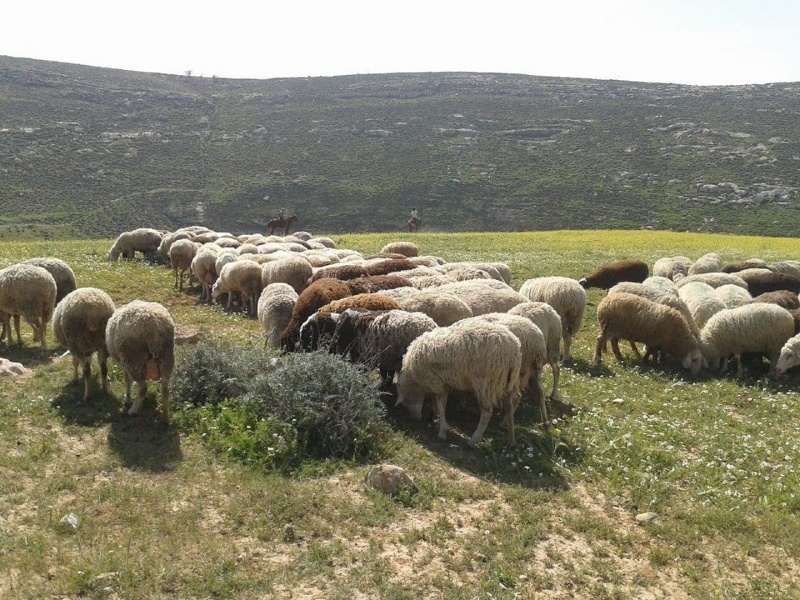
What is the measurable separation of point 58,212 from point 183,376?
1841 inches

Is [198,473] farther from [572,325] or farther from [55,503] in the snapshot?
[572,325]

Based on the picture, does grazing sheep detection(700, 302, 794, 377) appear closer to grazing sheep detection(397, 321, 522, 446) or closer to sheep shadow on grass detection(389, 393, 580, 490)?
sheep shadow on grass detection(389, 393, 580, 490)

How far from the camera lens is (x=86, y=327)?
8.73m

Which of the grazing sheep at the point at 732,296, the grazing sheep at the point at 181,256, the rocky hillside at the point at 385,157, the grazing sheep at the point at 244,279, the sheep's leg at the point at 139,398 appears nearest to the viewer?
the sheep's leg at the point at 139,398

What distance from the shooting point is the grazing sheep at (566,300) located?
485 inches

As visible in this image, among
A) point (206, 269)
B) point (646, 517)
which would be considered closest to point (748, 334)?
point (646, 517)

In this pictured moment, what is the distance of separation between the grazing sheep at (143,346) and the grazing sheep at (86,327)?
761 mm

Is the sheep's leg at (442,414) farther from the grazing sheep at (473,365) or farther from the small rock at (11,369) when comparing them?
the small rock at (11,369)

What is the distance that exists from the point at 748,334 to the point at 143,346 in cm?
1095

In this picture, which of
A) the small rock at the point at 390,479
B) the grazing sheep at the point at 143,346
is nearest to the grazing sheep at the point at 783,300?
the small rock at the point at 390,479

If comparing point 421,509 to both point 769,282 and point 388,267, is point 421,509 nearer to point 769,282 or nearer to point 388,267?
point 388,267

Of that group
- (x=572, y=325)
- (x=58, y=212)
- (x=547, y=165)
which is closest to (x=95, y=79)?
(x=58, y=212)

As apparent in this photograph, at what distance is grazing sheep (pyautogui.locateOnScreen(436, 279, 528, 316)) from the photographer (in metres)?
11.7

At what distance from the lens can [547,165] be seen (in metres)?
65.3
